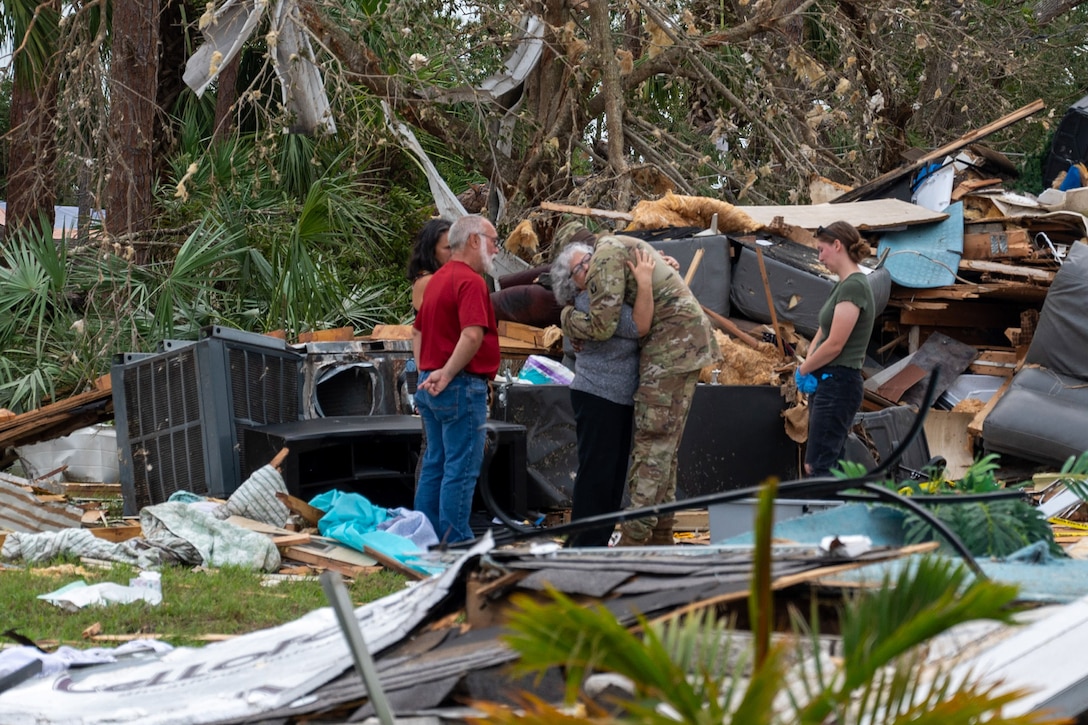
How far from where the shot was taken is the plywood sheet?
9936mm

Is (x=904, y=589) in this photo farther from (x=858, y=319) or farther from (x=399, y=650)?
(x=858, y=319)

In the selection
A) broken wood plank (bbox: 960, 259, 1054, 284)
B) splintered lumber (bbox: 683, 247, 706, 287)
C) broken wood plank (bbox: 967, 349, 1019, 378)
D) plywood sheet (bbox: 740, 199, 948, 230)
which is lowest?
broken wood plank (bbox: 967, 349, 1019, 378)

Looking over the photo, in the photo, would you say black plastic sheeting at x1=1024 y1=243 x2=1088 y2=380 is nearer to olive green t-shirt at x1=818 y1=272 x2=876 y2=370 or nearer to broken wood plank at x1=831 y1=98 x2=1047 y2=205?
broken wood plank at x1=831 y1=98 x2=1047 y2=205

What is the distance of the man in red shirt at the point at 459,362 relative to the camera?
5922 millimetres

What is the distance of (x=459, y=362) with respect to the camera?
590 cm

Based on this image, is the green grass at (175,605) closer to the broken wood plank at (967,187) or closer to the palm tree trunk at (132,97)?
the palm tree trunk at (132,97)

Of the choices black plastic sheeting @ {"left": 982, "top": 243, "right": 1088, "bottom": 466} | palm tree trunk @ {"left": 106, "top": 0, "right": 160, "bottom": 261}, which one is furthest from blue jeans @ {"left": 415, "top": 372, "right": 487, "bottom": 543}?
palm tree trunk @ {"left": 106, "top": 0, "right": 160, "bottom": 261}

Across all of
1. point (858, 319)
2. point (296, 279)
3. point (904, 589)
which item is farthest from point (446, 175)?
point (904, 589)

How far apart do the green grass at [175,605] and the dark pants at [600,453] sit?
0.94 metres

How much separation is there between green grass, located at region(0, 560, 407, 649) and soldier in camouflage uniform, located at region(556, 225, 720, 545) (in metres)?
1.21

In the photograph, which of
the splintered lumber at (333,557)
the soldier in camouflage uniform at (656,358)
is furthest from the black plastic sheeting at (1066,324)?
the splintered lumber at (333,557)

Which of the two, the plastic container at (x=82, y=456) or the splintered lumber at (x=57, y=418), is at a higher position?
the splintered lumber at (x=57, y=418)

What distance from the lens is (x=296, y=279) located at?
987 cm

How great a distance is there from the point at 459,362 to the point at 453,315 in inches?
10.9
